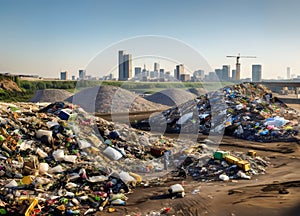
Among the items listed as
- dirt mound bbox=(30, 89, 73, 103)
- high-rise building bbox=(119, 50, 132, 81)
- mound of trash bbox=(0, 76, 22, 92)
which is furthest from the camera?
mound of trash bbox=(0, 76, 22, 92)

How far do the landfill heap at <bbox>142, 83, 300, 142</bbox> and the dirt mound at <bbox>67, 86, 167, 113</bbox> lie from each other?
5.90 m

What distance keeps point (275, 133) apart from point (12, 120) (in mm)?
7972

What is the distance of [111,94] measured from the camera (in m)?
20.9

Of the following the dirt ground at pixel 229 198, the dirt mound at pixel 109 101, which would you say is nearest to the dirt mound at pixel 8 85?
the dirt mound at pixel 109 101

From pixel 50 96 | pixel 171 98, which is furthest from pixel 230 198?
pixel 50 96

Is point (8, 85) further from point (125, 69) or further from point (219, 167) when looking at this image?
point (219, 167)

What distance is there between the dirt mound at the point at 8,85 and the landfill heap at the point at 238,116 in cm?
1891

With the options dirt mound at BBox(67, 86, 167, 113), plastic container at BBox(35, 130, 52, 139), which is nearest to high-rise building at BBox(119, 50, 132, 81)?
plastic container at BBox(35, 130, 52, 139)

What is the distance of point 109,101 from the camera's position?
65.8ft

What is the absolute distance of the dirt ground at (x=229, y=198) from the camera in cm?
412

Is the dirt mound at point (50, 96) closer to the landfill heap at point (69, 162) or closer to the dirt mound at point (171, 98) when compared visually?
the dirt mound at point (171, 98)

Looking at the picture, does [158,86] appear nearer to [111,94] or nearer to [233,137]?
[111,94]

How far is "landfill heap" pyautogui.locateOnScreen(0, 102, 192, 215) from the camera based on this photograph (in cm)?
420

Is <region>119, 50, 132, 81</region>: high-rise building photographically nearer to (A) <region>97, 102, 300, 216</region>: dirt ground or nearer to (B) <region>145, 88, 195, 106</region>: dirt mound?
(A) <region>97, 102, 300, 216</region>: dirt ground
